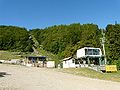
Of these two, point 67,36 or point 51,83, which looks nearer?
point 51,83

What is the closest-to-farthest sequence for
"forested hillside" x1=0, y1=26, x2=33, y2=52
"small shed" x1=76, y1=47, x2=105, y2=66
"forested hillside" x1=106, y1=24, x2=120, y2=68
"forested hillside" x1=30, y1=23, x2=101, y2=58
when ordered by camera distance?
"small shed" x1=76, y1=47, x2=105, y2=66, "forested hillside" x1=106, y1=24, x2=120, y2=68, "forested hillside" x1=30, y1=23, x2=101, y2=58, "forested hillside" x1=0, y1=26, x2=33, y2=52

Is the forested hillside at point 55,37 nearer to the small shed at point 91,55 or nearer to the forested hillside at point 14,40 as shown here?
the forested hillside at point 14,40

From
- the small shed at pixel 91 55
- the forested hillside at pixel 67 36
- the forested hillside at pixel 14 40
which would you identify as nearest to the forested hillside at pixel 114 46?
the small shed at pixel 91 55

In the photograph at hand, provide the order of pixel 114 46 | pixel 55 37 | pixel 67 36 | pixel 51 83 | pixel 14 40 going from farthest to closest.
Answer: pixel 14 40
pixel 55 37
pixel 67 36
pixel 114 46
pixel 51 83

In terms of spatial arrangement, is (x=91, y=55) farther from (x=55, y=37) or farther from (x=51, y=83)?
(x=55, y=37)

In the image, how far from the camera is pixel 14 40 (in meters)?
132

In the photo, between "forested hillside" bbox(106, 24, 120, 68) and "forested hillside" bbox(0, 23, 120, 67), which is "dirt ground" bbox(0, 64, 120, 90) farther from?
"forested hillside" bbox(0, 23, 120, 67)

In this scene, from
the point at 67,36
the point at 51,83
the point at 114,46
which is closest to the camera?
the point at 51,83

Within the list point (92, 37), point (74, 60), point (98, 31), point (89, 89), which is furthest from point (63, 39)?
point (89, 89)

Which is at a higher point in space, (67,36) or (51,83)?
(67,36)

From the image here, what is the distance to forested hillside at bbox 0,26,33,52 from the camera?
408ft

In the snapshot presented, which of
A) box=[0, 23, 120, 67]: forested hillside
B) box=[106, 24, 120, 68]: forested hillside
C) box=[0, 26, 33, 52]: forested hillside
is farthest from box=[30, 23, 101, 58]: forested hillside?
box=[106, 24, 120, 68]: forested hillside

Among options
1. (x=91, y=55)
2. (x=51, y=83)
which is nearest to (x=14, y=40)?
(x=91, y=55)

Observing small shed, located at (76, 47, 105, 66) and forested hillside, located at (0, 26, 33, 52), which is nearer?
small shed, located at (76, 47, 105, 66)
